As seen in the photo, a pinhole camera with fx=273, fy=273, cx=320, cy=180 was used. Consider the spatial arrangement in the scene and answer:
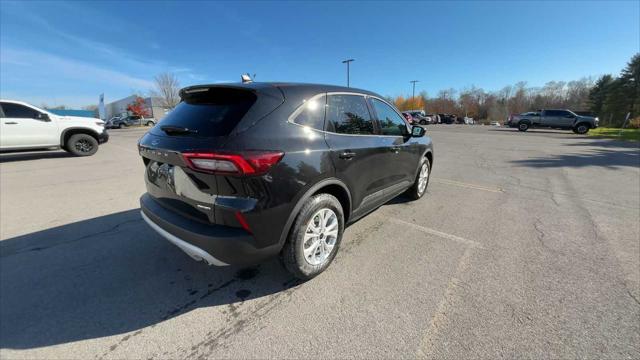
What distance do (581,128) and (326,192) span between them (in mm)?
29818

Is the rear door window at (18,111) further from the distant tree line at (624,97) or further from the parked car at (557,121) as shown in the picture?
the distant tree line at (624,97)

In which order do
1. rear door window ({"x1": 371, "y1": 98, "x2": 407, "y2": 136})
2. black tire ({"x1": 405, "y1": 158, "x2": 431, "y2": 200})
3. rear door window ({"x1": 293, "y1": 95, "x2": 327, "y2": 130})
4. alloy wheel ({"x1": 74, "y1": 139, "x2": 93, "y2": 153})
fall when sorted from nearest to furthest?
rear door window ({"x1": 293, "y1": 95, "x2": 327, "y2": 130}) < rear door window ({"x1": 371, "y1": 98, "x2": 407, "y2": 136}) < black tire ({"x1": 405, "y1": 158, "x2": 431, "y2": 200}) < alloy wheel ({"x1": 74, "y1": 139, "x2": 93, "y2": 153})

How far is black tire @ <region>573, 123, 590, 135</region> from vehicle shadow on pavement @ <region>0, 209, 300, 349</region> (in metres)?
30.1

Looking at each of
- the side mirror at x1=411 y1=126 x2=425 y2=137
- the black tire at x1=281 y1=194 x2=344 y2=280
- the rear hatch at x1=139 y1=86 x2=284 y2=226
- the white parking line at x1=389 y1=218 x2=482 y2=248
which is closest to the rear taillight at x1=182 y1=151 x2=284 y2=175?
the rear hatch at x1=139 y1=86 x2=284 y2=226

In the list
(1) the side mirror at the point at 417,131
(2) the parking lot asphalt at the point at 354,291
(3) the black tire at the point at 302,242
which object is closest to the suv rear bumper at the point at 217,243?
(3) the black tire at the point at 302,242

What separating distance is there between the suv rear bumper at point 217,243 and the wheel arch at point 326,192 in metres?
0.20

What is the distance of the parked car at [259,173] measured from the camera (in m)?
1.96

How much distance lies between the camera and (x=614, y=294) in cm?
235

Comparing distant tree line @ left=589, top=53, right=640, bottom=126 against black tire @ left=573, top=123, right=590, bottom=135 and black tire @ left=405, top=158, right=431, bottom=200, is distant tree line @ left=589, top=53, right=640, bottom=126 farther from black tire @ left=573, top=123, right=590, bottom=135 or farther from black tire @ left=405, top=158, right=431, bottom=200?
black tire @ left=405, top=158, right=431, bottom=200

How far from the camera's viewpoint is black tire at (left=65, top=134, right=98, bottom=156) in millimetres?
9075

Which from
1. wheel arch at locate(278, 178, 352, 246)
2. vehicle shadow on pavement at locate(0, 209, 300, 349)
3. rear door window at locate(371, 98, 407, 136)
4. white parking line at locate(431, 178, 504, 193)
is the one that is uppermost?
rear door window at locate(371, 98, 407, 136)

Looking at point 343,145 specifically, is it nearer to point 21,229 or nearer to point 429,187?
point 429,187

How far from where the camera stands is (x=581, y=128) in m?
22.6

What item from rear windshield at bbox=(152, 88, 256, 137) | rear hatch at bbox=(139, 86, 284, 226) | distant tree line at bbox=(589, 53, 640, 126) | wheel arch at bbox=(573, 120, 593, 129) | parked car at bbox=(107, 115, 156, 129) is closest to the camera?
rear hatch at bbox=(139, 86, 284, 226)
